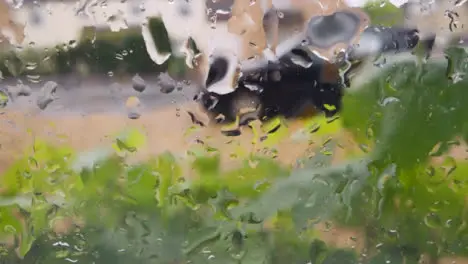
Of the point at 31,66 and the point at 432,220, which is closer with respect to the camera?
the point at 31,66

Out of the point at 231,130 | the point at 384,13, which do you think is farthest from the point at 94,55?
the point at 384,13

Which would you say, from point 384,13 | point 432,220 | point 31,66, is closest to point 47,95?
point 31,66

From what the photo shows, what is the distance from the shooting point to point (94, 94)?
619 millimetres

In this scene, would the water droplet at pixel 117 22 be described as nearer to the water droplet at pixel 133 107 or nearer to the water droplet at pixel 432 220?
the water droplet at pixel 133 107

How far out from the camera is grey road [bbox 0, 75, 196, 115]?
0.61 meters

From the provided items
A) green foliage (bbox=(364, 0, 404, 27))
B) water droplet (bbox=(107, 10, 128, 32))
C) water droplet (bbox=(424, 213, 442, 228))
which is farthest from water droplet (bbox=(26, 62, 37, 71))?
water droplet (bbox=(424, 213, 442, 228))

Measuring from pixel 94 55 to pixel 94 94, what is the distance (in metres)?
0.06

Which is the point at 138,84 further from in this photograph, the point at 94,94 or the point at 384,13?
the point at 384,13

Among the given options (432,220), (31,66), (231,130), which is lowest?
(432,220)

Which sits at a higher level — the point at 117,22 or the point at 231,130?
the point at 117,22

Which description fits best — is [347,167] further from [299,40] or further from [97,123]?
[97,123]

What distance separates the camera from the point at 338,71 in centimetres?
64

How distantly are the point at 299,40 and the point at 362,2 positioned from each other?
0.10 metres

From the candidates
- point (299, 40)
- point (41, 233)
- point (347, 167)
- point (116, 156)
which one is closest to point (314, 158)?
point (347, 167)
